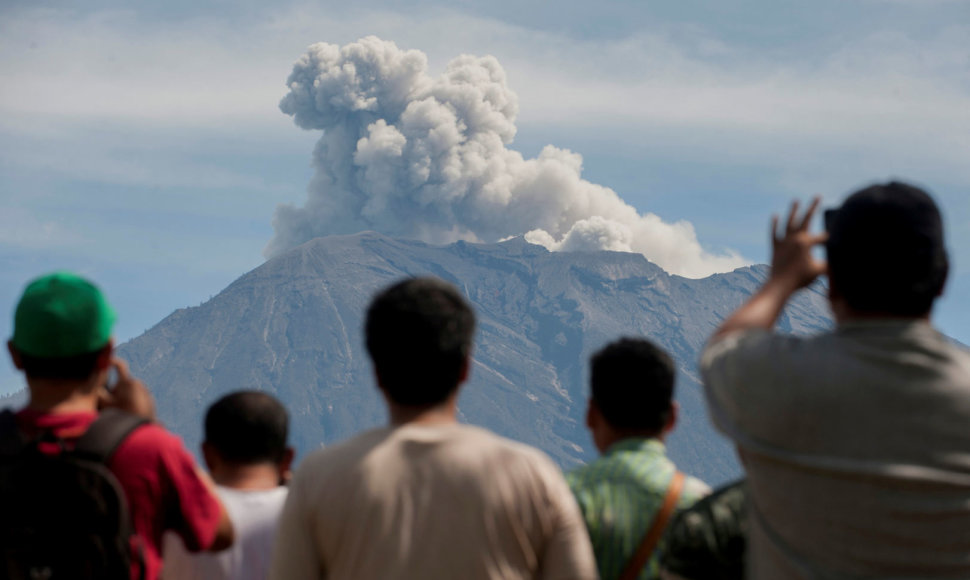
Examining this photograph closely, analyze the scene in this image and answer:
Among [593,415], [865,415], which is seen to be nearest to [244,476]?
[593,415]

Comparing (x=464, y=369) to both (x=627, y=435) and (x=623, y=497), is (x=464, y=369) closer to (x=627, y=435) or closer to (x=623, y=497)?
(x=623, y=497)

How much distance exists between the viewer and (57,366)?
3.22 meters

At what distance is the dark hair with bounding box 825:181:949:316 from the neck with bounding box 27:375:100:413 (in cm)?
244

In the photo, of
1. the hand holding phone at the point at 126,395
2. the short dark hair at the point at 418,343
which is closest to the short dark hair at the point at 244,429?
the hand holding phone at the point at 126,395

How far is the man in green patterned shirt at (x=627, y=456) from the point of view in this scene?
3754 mm

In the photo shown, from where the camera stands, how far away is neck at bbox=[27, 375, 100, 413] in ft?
10.6

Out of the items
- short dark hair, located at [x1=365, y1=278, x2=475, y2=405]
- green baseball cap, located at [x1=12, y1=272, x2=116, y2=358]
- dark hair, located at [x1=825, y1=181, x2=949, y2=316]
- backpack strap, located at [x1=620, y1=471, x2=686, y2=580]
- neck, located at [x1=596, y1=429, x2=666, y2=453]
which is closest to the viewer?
dark hair, located at [x1=825, y1=181, x2=949, y2=316]

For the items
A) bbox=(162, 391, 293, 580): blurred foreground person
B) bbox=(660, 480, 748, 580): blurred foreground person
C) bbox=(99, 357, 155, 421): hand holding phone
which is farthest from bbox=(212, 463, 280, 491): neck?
bbox=(660, 480, 748, 580): blurred foreground person

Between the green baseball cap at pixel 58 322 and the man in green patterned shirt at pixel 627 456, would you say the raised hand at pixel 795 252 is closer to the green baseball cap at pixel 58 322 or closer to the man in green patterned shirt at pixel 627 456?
the man in green patterned shirt at pixel 627 456

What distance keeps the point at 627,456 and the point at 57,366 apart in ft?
7.09

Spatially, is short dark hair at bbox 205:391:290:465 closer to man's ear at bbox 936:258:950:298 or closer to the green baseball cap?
the green baseball cap

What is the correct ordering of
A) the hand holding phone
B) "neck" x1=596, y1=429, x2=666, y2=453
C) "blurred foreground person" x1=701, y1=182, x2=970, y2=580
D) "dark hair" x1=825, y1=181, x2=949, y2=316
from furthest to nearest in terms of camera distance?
"neck" x1=596, y1=429, x2=666, y2=453 → the hand holding phone → "dark hair" x1=825, y1=181, x2=949, y2=316 → "blurred foreground person" x1=701, y1=182, x2=970, y2=580

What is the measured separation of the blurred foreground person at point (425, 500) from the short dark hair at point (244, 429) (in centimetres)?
156

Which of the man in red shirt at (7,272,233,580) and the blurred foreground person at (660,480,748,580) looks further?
the blurred foreground person at (660,480,748,580)
